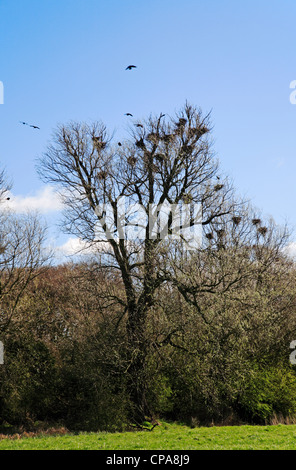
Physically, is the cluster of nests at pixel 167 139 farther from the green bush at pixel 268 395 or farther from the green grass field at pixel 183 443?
the green grass field at pixel 183 443

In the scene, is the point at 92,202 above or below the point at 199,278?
above

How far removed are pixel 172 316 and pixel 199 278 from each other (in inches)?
75.1

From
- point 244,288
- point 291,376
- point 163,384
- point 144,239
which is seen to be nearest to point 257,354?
point 291,376

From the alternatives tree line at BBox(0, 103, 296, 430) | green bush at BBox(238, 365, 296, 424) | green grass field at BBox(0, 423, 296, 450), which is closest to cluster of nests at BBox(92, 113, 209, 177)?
tree line at BBox(0, 103, 296, 430)

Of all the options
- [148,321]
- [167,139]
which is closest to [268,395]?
[148,321]

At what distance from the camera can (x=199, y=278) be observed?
63.0 ft

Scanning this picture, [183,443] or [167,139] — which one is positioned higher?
[167,139]

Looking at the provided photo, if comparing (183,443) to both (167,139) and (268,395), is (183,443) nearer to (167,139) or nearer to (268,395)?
(268,395)

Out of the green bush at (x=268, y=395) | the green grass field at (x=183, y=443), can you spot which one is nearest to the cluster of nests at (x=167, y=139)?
the green bush at (x=268, y=395)

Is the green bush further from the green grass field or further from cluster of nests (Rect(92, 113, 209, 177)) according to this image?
cluster of nests (Rect(92, 113, 209, 177))

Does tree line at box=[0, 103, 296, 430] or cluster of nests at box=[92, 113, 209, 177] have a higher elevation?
cluster of nests at box=[92, 113, 209, 177]

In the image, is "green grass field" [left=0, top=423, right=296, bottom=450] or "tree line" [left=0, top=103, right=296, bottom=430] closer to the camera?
"green grass field" [left=0, top=423, right=296, bottom=450]
